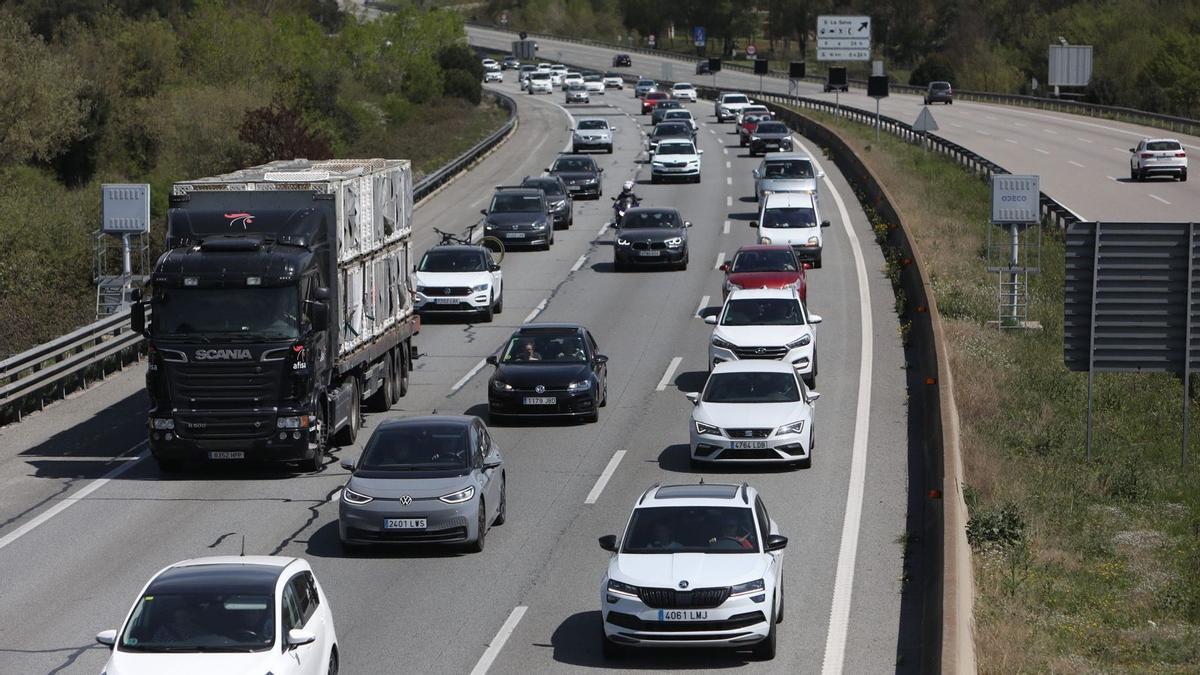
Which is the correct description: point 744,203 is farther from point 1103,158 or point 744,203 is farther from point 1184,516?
point 1184,516

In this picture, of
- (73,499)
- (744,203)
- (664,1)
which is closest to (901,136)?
(744,203)

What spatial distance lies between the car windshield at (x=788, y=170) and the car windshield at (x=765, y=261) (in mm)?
16400

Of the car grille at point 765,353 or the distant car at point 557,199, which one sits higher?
the distant car at point 557,199

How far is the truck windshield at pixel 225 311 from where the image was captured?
2170cm

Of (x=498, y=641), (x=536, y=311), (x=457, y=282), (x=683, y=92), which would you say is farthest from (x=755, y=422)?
(x=683, y=92)

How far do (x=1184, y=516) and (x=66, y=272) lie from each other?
36446 millimetres

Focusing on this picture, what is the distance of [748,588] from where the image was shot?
47.2ft

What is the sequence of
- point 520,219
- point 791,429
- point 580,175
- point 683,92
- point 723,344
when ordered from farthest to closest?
point 683,92 → point 580,175 → point 520,219 → point 723,344 → point 791,429

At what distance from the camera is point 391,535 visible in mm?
18188

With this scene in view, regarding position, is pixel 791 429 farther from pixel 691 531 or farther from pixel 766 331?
pixel 691 531

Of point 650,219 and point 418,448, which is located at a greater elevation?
point 650,219

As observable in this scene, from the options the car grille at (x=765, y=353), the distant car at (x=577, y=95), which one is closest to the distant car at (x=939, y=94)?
the distant car at (x=577, y=95)

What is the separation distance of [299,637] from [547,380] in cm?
1408

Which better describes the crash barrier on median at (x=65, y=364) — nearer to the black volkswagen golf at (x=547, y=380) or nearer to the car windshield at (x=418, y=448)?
the black volkswagen golf at (x=547, y=380)
